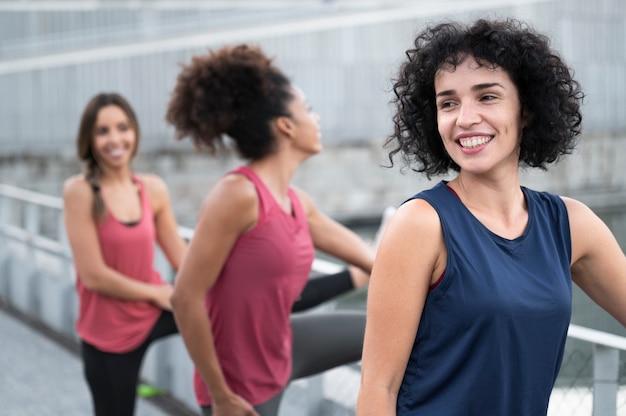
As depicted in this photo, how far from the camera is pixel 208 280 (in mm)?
2852

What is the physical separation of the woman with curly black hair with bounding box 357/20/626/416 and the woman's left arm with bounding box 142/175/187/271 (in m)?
2.32

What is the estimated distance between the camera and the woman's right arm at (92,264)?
396 centimetres

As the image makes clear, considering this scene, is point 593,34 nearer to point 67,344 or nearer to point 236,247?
point 67,344

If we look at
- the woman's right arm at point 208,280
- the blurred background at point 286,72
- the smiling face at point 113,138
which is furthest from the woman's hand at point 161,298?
the blurred background at point 286,72

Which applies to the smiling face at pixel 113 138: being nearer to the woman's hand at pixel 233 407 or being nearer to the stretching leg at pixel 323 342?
the stretching leg at pixel 323 342

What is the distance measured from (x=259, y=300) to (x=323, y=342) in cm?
34

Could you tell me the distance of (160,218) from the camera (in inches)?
171

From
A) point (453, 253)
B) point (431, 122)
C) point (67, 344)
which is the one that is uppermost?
point (431, 122)

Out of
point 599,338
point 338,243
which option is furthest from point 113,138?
point 599,338

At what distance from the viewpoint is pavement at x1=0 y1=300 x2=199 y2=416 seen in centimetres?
582

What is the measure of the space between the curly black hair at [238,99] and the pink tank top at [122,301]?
2.93 ft

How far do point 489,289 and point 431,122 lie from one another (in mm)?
402

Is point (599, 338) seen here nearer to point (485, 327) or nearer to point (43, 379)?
point (485, 327)

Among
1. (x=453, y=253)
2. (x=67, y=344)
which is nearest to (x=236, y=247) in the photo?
(x=453, y=253)
